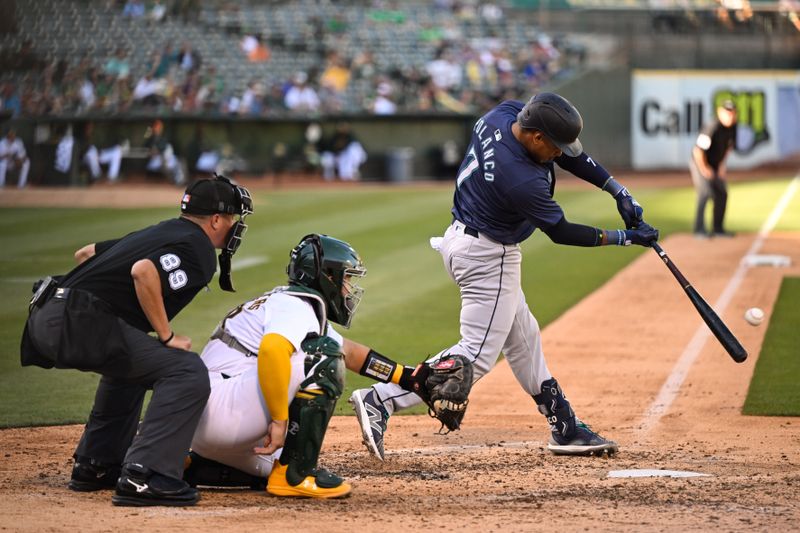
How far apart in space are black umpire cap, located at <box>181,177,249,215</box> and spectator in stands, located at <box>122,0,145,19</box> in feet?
84.3

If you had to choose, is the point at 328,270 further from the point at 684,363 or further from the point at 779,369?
the point at 779,369

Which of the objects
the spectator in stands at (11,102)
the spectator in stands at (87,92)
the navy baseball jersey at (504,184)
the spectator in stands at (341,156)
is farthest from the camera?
the spectator in stands at (341,156)

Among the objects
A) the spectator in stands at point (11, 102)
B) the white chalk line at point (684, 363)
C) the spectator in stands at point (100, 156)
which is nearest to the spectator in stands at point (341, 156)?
the spectator in stands at point (100, 156)

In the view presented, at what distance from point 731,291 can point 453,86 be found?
20503 millimetres

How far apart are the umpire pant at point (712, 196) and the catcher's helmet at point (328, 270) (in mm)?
12457

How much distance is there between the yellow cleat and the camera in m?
5.51

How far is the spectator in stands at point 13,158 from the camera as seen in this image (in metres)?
26.5

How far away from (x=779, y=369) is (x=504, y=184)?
13.3ft

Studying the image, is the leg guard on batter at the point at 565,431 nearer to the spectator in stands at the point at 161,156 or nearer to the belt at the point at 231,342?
the belt at the point at 231,342

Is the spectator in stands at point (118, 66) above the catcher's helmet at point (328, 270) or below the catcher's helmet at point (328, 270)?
below

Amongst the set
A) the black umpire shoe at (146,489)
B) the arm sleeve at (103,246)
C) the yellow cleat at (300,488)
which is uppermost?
the arm sleeve at (103,246)

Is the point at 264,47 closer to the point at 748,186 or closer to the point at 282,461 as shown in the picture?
the point at 748,186

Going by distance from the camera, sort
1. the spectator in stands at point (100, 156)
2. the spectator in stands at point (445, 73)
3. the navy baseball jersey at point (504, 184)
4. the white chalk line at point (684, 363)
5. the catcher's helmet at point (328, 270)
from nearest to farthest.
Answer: the catcher's helmet at point (328, 270) → the navy baseball jersey at point (504, 184) → the white chalk line at point (684, 363) → the spectator in stands at point (100, 156) → the spectator in stands at point (445, 73)

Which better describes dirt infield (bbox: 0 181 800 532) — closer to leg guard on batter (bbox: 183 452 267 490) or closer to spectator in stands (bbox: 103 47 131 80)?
leg guard on batter (bbox: 183 452 267 490)
